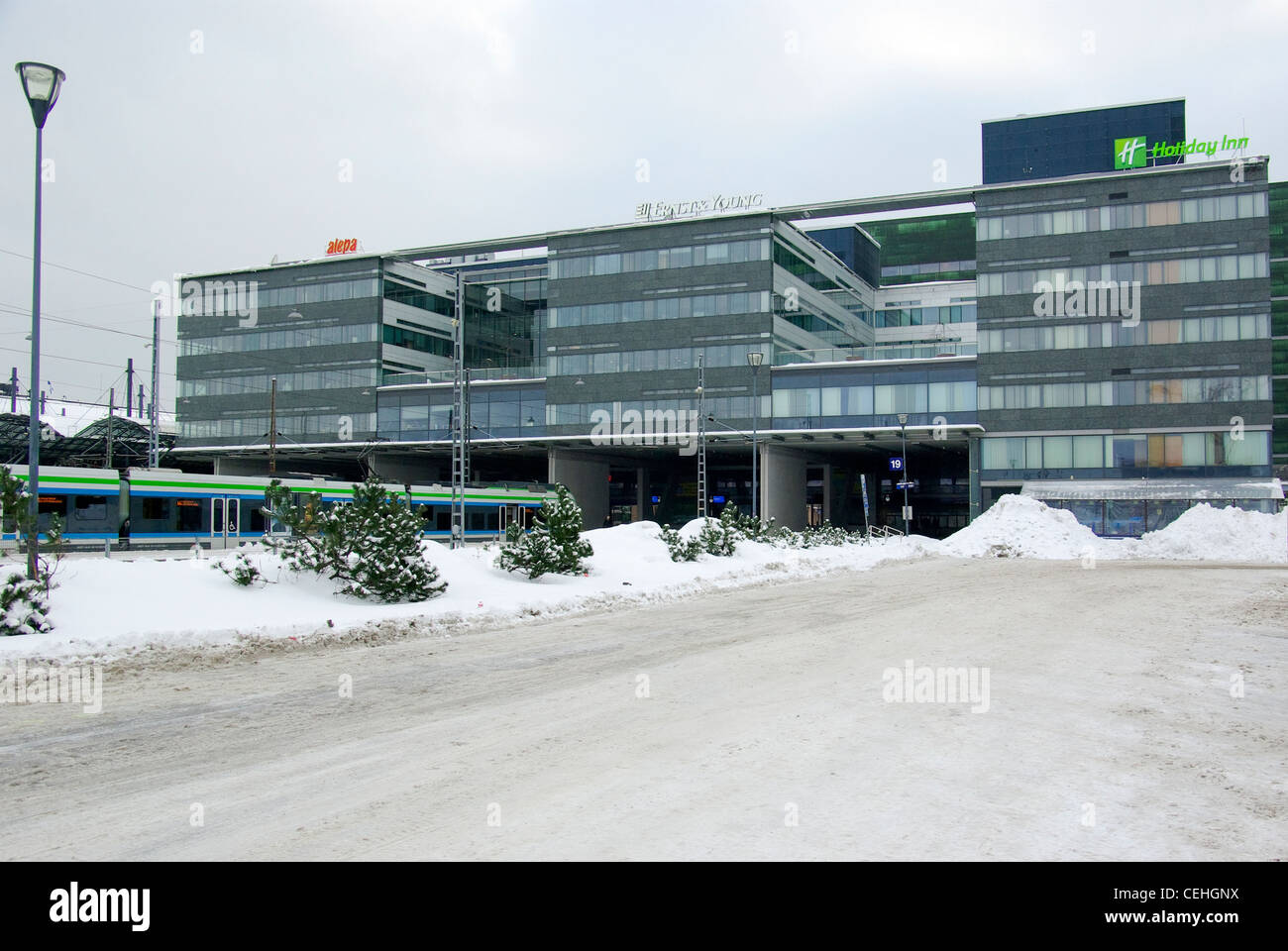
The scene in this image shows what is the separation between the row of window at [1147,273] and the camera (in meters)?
58.1

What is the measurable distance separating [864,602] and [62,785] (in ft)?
57.5

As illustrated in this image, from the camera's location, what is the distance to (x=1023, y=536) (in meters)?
48.3

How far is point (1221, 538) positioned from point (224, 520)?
44.7 metres

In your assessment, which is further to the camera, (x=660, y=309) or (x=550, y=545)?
(x=660, y=309)

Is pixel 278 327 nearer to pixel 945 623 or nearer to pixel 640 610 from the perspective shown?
pixel 640 610

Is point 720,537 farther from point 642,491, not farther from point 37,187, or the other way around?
point 642,491

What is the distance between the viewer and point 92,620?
13414 millimetres

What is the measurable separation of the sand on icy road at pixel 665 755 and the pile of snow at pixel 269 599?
3.92ft

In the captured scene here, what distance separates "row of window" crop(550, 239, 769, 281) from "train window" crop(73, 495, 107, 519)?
147 ft

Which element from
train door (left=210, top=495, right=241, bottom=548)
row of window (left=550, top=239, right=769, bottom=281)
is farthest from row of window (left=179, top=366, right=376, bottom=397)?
train door (left=210, top=495, right=241, bottom=548)

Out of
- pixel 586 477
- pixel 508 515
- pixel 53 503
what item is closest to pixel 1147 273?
pixel 586 477

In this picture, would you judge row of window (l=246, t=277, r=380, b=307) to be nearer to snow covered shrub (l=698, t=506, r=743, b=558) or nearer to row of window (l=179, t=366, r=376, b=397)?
row of window (l=179, t=366, r=376, b=397)

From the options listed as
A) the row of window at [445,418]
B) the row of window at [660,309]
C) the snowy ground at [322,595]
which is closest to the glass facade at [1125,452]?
the row of window at [660,309]

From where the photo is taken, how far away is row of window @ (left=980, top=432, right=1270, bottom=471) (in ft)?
189
